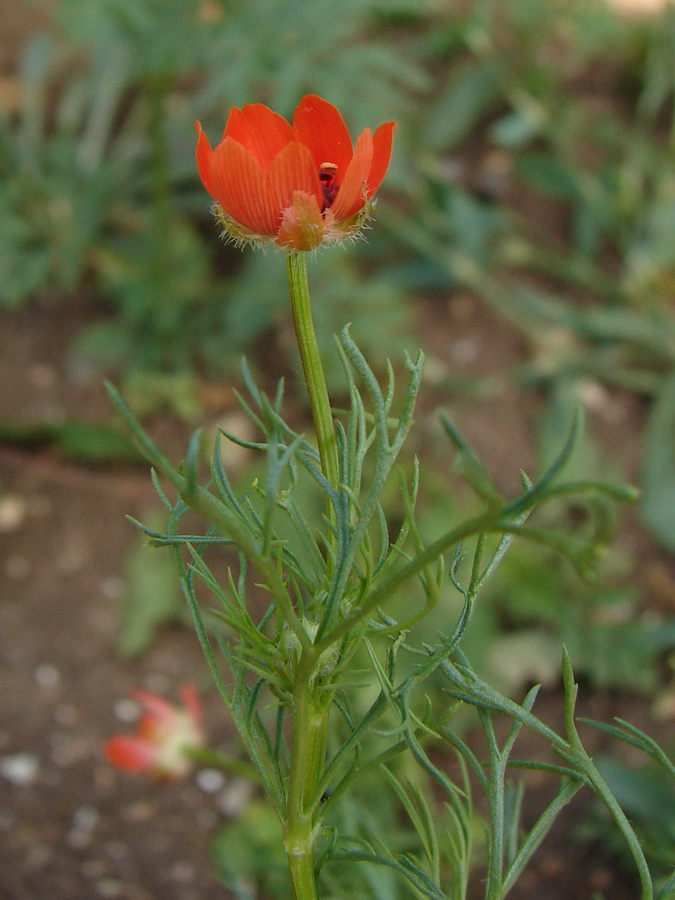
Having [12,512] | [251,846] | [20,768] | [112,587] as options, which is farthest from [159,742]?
[12,512]

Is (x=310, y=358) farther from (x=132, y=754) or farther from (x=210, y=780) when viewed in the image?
(x=210, y=780)

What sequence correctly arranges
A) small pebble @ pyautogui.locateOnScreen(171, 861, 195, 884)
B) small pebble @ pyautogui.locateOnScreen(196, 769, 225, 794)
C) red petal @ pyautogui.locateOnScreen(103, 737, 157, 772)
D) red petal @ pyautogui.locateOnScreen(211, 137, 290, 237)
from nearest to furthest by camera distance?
red petal @ pyautogui.locateOnScreen(211, 137, 290, 237)
red petal @ pyautogui.locateOnScreen(103, 737, 157, 772)
small pebble @ pyautogui.locateOnScreen(171, 861, 195, 884)
small pebble @ pyautogui.locateOnScreen(196, 769, 225, 794)

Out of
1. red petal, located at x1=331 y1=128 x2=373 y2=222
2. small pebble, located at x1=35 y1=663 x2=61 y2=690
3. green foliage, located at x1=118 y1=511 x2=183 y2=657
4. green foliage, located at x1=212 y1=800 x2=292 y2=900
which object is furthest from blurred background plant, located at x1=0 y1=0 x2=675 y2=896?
red petal, located at x1=331 y1=128 x2=373 y2=222

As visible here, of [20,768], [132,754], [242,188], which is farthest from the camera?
[20,768]

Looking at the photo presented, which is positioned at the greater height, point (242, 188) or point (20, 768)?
point (242, 188)

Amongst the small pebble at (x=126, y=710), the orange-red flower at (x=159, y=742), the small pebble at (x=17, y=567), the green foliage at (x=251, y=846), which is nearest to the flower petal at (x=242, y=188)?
the orange-red flower at (x=159, y=742)

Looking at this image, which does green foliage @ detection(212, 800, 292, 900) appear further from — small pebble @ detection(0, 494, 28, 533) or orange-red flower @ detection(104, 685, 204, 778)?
small pebble @ detection(0, 494, 28, 533)

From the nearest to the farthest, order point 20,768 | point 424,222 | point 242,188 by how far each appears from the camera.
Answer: point 242,188 → point 20,768 → point 424,222

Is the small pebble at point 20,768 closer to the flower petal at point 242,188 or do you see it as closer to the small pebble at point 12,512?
the small pebble at point 12,512
